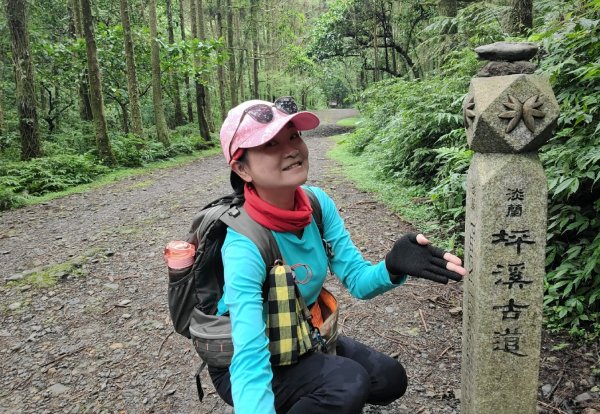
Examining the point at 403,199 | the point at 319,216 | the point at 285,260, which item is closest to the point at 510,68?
the point at 319,216

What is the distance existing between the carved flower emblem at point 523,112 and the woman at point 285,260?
0.72 m

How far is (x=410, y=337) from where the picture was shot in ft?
12.1

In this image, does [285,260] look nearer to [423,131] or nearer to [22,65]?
[423,131]

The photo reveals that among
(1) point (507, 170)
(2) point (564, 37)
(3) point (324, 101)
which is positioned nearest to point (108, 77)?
(2) point (564, 37)

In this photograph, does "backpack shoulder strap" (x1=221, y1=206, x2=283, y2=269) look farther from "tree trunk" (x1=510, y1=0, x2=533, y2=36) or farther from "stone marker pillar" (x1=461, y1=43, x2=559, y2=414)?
"tree trunk" (x1=510, y1=0, x2=533, y2=36)

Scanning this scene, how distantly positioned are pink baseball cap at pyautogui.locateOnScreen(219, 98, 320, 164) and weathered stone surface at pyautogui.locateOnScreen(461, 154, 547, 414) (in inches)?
40.6

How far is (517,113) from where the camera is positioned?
6.48ft

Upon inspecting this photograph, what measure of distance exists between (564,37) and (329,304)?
138 inches

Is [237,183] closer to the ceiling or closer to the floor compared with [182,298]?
closer to the ceiling

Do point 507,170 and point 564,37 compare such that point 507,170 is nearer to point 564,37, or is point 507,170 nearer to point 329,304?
point 329,304

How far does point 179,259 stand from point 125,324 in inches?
111

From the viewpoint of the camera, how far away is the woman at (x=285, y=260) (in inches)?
64.5

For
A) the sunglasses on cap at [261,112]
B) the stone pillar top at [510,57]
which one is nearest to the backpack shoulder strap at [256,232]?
the sunglasses on cap at [261,112]

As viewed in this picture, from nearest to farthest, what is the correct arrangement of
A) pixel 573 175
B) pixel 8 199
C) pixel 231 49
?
pixel 573 175 < pixel 8 199 < pixel 231 49
